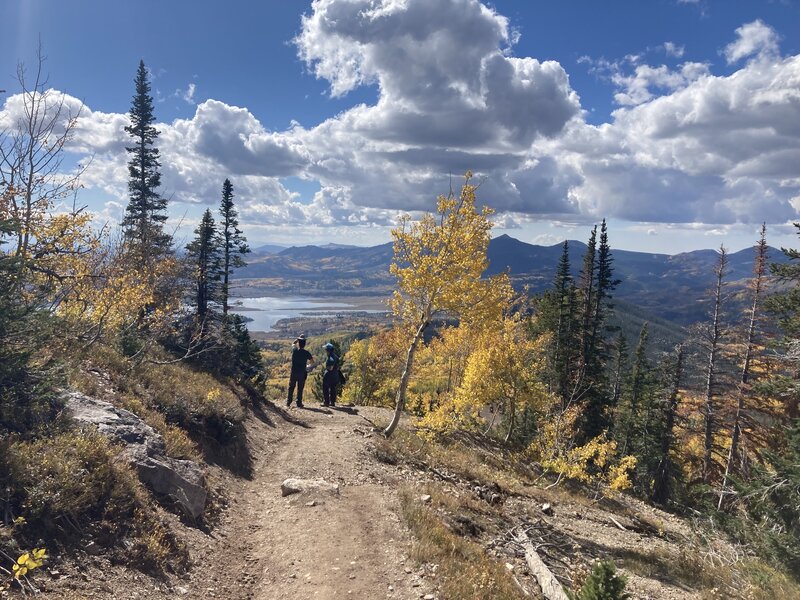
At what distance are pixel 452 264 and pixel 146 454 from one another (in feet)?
36.4

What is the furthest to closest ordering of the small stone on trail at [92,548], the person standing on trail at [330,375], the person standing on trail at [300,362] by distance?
the person standing on trail at [330,375] → the person standing on trail at [300,362] → the small stone on trail at [92,548]

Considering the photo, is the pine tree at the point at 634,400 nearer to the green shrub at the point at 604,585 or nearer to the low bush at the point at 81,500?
the green shrub at the point at 604,585

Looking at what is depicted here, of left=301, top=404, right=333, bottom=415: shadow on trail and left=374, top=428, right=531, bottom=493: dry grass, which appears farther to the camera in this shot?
left=301, top=404, right=333, bottom=415: shadow on trail

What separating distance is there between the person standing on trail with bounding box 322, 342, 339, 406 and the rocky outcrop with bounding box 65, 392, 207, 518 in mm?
11250

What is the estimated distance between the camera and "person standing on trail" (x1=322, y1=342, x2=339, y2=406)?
69.2ft

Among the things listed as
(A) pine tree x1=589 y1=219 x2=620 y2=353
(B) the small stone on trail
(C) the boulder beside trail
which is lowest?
(C) the boulder beside trail

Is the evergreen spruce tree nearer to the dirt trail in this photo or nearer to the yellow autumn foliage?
the yellow autumn foliage

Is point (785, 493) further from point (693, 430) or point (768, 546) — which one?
point (693, 430)

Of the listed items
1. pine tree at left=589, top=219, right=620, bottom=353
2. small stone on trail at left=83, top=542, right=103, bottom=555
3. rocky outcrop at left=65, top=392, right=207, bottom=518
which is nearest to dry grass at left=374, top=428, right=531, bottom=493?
rocky outcrop at left=65, top=392, right=207, bottom=518

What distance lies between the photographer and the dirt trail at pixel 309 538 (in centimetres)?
754

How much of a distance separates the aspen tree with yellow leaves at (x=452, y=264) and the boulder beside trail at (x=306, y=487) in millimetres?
5661

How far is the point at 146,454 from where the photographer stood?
9.03 metres

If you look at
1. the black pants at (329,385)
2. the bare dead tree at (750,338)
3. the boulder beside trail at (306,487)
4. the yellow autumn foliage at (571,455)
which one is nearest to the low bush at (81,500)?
the boulder beside trail at (306,487)

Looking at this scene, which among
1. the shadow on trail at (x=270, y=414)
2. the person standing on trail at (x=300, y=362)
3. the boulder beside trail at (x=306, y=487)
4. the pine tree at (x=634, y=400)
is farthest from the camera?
the pine tree at (x=634, y=400)
